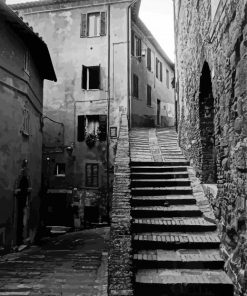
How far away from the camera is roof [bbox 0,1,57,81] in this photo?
9281 millimetres

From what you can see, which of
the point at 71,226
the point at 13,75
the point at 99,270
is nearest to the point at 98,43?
the point at 13,75

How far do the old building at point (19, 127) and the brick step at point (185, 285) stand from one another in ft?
20.5

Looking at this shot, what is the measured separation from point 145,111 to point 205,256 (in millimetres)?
15972

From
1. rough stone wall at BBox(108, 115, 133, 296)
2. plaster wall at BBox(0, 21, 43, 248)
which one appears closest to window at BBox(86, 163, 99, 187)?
plaster wall at BBox(0, 21, 43, 248)

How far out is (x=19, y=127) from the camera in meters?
10.8

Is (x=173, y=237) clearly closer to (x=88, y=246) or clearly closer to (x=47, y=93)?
(x=88, y=246)

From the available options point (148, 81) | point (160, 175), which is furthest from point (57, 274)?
point (148, 81)

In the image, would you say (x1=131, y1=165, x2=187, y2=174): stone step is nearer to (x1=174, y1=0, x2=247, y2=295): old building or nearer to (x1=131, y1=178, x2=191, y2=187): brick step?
(x1=131, y1=178, x2=191, y2=187): brick step

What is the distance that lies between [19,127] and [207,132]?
20.7 ft

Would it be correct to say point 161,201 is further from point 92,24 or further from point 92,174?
point 92,24

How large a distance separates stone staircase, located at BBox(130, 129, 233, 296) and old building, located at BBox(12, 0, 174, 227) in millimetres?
8971

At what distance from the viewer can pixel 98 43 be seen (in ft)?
60.2

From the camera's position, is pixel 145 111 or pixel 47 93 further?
pixel 145 111

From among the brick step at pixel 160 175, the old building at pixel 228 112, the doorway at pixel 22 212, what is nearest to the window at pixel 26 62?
the doorway at pixel 22 212
